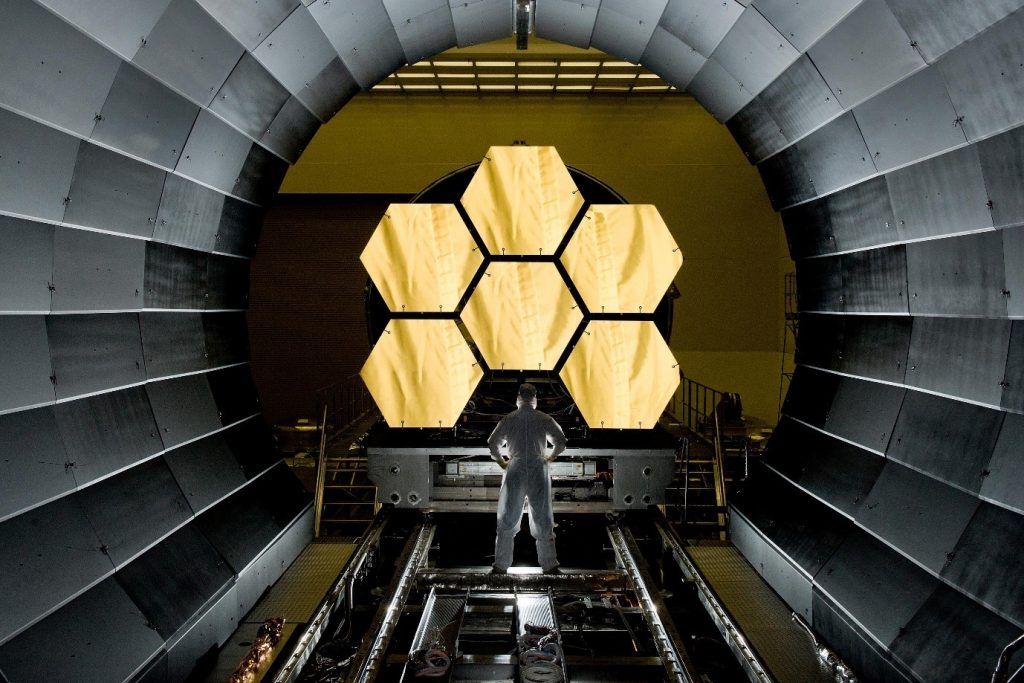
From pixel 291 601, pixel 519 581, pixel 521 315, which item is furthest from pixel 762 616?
pixel 291 601

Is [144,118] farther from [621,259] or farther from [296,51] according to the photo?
[621,259]

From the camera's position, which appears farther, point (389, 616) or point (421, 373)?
point (421, 373)

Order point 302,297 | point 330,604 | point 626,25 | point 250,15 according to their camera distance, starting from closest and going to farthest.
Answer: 1. point 250,15
2. point 330,604
3. point 626,25
4. point 302,297

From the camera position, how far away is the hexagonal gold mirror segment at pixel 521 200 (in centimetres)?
462

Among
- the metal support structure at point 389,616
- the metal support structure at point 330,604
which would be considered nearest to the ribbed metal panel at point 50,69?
the metal support structure at point 330,604

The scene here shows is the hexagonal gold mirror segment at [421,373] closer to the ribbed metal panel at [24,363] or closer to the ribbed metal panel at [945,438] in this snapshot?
the ribbed metal panel at [24,363]

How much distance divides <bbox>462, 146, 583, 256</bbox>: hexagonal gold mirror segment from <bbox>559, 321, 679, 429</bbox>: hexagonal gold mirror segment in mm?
834

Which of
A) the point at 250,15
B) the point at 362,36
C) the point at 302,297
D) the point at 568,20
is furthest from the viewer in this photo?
the point at 302,297

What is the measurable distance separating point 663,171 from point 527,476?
27.5ft

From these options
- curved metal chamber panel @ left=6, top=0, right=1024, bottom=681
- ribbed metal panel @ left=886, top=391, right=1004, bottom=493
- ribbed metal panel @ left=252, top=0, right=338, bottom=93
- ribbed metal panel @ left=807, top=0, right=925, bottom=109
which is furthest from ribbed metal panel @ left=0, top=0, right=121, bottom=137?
ribbed metal panel @ left=886, top=391, right=1004, bottom=493

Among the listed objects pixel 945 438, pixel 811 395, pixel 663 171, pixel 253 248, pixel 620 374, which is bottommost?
pixel 945 438

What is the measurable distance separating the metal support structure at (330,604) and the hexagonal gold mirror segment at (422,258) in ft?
5.79

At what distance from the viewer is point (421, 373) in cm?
473

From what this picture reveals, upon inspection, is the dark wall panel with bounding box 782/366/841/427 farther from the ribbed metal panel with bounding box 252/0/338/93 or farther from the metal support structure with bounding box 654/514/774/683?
the ribbed metal panel with bounding box 252/0/338/93
